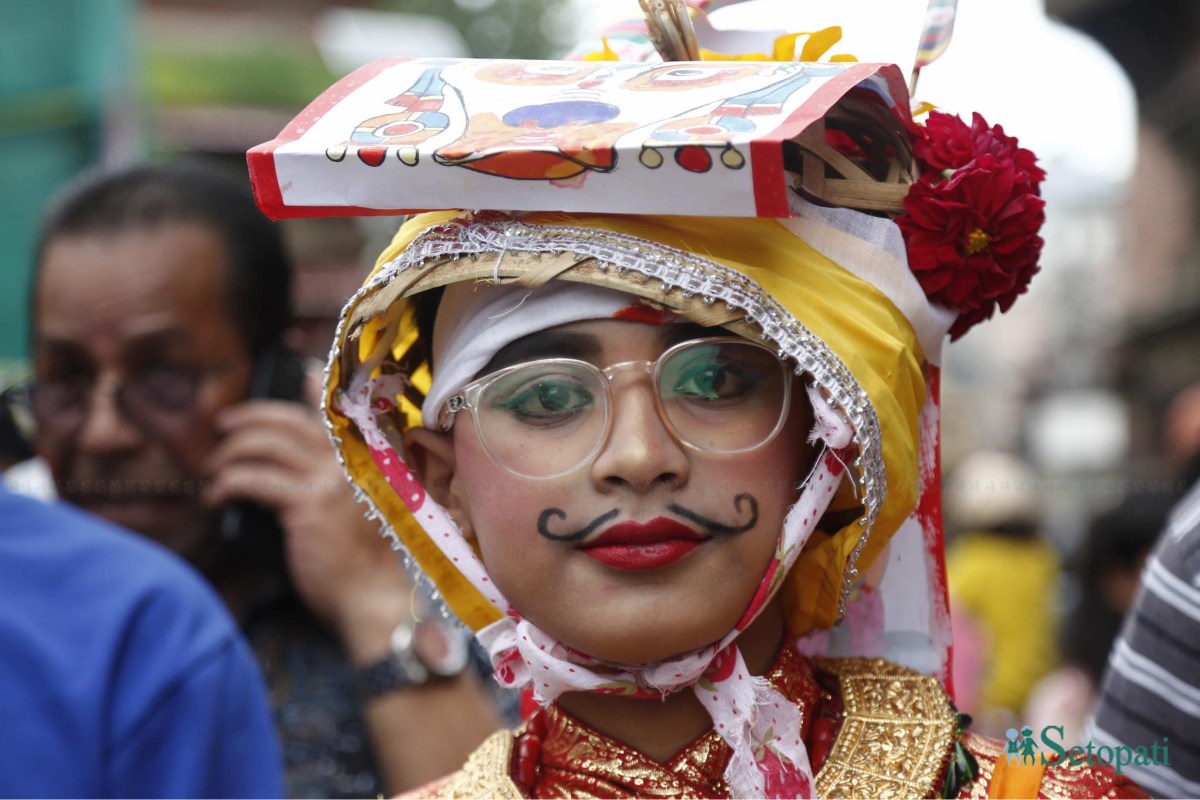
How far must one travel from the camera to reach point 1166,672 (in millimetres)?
2227

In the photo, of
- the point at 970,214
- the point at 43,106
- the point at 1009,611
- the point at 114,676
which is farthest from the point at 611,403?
the point at 1009,611

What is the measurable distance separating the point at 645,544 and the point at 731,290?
1.20ft

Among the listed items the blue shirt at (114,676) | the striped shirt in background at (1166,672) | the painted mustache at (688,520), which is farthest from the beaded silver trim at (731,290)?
the blue shirt at (114,676)

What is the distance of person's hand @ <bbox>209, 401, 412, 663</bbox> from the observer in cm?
313

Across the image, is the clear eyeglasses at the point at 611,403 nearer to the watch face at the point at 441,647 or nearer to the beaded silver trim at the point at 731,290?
the beaded silver trim at the point at 731,290

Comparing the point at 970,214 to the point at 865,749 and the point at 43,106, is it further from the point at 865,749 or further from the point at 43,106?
the point at 43,106

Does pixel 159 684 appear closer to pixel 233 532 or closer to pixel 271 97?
pixel 233 532

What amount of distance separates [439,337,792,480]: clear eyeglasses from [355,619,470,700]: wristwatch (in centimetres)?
127

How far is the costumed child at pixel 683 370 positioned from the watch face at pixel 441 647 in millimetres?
948

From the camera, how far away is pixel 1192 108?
14148mm

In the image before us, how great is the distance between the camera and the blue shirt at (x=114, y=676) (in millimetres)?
2113

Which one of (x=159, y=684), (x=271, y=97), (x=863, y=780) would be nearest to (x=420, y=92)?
(x=159, y=684)

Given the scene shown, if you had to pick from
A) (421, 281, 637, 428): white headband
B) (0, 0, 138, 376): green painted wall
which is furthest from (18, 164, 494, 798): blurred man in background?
(0, 0, 138, 376): green painted wall

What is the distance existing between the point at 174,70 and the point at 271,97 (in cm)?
102
